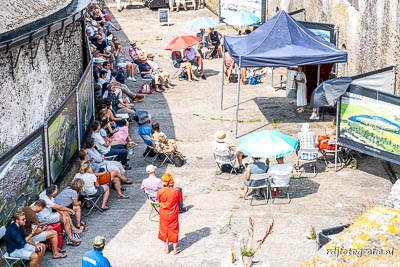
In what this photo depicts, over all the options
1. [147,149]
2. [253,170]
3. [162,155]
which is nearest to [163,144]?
[162,155]

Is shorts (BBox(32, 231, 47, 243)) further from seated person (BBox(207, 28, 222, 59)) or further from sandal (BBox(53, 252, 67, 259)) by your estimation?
Answer: seated person (BBox(207, 28, 222, 59))

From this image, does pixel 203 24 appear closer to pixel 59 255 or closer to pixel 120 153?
pixel 120 153

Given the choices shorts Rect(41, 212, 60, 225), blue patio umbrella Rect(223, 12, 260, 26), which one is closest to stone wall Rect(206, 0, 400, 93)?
blue patio umbrella Rect(223, 12, 260, 26)

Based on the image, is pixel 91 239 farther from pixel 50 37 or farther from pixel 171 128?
pixel 171 128

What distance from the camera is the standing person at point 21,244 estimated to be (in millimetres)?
11250

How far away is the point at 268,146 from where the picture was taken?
14.0 meters

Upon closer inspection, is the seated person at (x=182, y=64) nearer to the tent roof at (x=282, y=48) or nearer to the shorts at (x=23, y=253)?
the tent roof at (x=282, y=48)

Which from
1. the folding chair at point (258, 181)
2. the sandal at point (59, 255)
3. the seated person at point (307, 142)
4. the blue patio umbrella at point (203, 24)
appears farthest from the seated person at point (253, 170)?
the blue patio umbrella at point (203, 24)

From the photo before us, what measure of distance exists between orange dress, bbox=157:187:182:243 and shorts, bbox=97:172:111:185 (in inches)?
83.0

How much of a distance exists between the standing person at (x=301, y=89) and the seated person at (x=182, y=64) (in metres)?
4.16

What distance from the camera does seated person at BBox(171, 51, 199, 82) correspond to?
22.7 m

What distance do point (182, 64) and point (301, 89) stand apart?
4.57 metres

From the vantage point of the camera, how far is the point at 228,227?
13.2 metres

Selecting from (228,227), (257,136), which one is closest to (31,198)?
(228,227)
